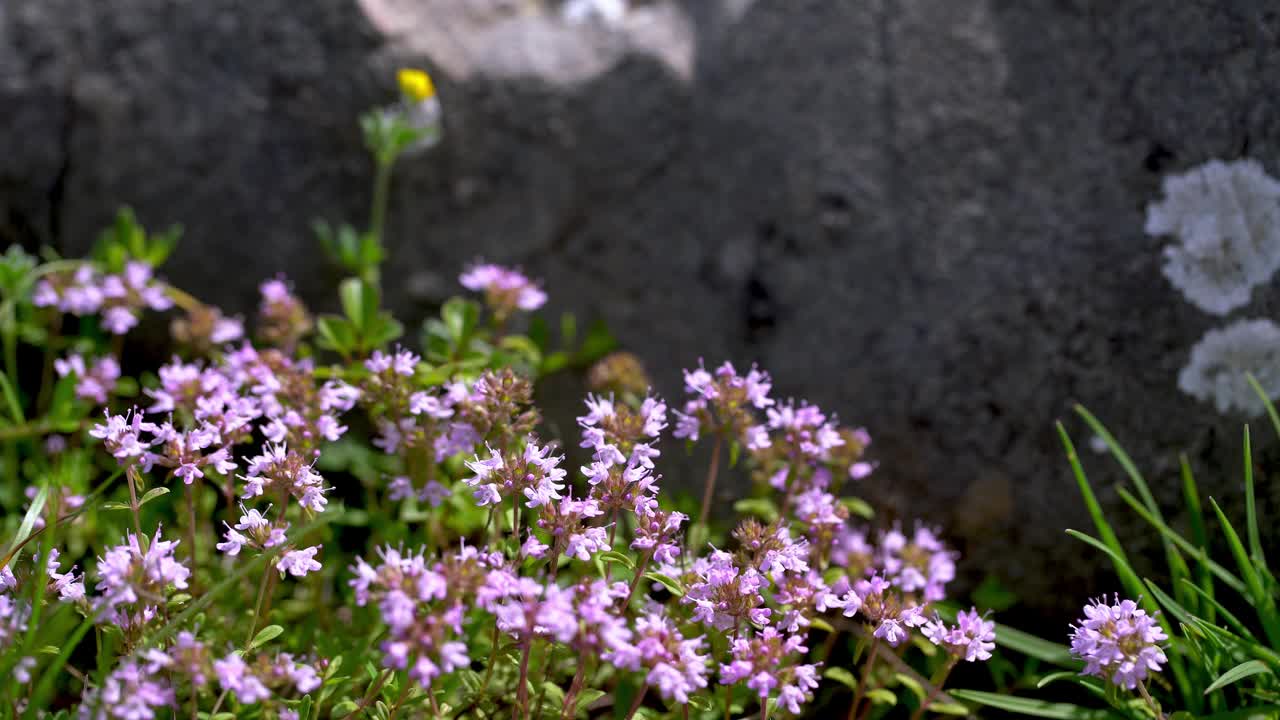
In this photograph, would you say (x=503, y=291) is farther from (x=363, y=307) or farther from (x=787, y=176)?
(x=787, y=176)

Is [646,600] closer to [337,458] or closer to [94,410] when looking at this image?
[337,458]

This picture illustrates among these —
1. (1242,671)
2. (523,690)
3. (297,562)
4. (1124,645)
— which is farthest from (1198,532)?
(297,562)

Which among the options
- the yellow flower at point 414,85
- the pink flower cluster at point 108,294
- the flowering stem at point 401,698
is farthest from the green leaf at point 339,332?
the flowering stem at point 401,698

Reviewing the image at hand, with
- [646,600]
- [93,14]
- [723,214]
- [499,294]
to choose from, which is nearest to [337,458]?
[499,294]

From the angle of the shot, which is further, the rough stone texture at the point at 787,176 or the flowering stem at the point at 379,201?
the flowering stem at the point at 379,201

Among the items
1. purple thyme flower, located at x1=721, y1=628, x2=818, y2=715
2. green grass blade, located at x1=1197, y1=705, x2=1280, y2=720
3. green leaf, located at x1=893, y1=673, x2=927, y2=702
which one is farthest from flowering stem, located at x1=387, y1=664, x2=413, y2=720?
green grass blade, located at x1=1197, y1=705, x2=1280, y2=720

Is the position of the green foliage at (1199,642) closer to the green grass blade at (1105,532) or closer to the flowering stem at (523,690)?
the green grass blade at (1105,532)

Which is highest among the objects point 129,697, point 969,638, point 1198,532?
point 1198,532
